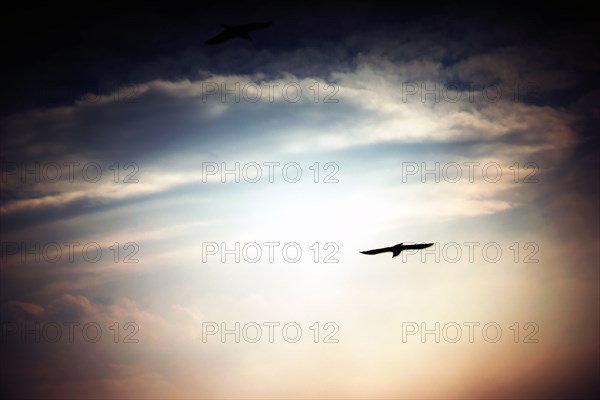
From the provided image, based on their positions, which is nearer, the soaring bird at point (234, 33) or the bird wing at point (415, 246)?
the bird wing at point (415, 246)

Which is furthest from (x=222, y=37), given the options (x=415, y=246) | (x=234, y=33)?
(x=415, y=246)

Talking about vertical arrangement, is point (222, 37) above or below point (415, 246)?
above

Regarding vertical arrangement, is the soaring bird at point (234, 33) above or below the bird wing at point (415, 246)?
above

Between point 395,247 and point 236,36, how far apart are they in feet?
61.0

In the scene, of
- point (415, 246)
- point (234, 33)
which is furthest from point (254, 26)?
point (415, 246)

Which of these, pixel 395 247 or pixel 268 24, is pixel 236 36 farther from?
pixel 395 247

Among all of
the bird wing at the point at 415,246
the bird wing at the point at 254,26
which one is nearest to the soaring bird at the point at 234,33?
the bird wing at the point at 254,26

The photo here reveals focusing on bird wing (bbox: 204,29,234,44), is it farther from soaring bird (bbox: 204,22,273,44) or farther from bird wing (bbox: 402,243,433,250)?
bird wing (bbox: 402,243,433,250)

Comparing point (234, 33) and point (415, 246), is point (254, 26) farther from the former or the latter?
point (415, 246)

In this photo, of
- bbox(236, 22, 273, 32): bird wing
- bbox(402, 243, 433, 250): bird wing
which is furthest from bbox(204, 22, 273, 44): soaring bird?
bbox(402, 243, 433, 250): bird wing

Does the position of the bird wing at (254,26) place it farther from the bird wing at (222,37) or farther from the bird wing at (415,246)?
the bird wing at (415,246)

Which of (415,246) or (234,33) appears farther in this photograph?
(234,33)

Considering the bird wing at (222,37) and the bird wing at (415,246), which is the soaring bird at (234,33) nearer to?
the bird wing at (222,37)

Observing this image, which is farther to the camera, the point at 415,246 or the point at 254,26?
the point at 254,26
